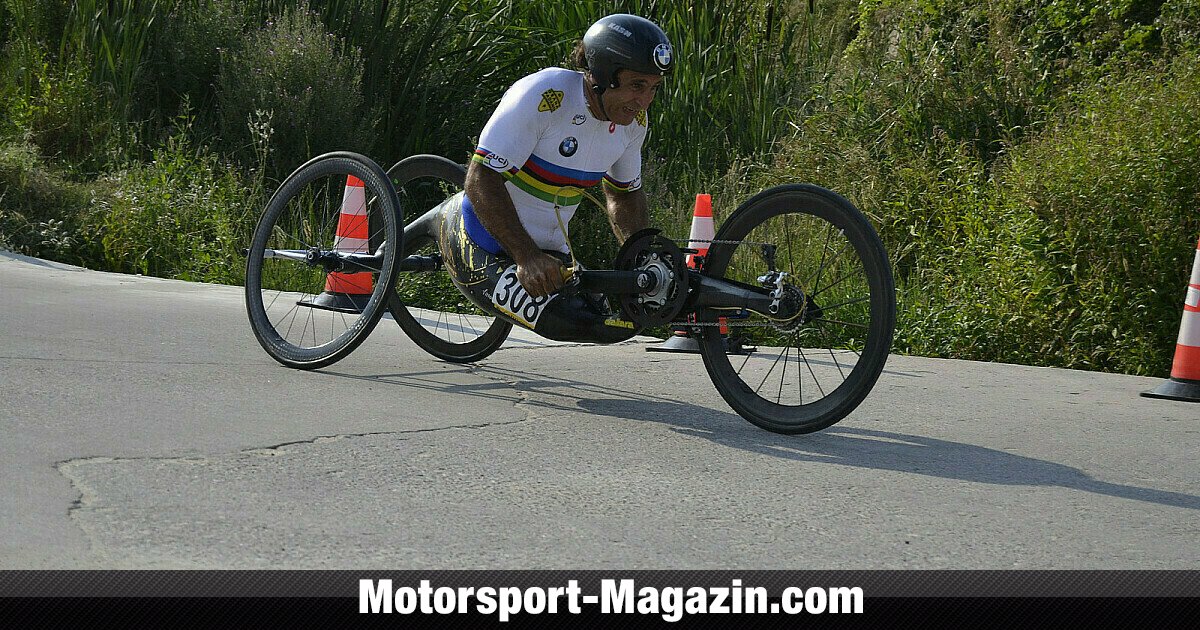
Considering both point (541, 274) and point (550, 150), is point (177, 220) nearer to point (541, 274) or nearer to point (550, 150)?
point (550, 150)

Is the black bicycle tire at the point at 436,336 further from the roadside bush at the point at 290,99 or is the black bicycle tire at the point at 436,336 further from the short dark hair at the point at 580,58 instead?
the roadside bush at the point at 290,99

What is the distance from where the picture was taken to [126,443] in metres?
4.77

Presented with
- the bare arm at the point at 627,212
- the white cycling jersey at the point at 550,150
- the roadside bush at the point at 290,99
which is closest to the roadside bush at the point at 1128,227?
→ the bare arm at the point at 627,212

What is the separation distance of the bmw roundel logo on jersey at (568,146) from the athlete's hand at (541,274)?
1.46 feet

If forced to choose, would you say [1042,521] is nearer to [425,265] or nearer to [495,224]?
[495,224]

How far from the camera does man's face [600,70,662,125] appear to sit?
565 cm

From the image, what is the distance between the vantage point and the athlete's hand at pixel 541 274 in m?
5.68

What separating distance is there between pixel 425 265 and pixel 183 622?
3565mm

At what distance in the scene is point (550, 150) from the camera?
5.85 meters

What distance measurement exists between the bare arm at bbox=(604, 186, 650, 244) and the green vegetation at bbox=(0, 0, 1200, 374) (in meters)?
2.99

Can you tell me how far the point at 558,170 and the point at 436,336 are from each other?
1.61m

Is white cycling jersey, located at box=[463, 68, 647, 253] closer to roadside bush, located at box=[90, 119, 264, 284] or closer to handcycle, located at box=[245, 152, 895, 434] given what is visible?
handcycle, located at box=[245, 152, 895, 434]

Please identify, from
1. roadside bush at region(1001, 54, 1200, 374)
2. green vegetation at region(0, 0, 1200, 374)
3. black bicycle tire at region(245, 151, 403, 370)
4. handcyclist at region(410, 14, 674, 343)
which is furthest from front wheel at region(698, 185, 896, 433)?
green vegetation at region(0, 0, 1200, 374)

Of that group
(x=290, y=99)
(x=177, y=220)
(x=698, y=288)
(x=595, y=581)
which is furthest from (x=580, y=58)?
(x=290, y=99)
